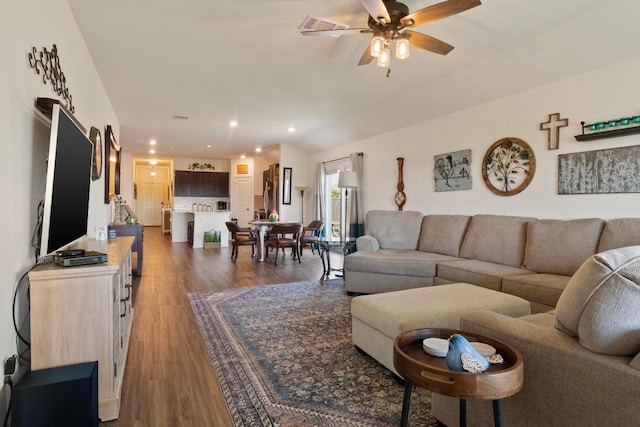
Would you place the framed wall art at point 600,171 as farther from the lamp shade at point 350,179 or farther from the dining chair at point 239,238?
the dining chair at point 239,238

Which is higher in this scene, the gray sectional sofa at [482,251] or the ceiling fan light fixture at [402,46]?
the ceiling fan light fixture at [402,46]

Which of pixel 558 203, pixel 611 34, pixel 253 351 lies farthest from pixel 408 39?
pixel 253 351

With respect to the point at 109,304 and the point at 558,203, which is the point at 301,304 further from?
the point at 558,203

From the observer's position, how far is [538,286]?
2.87 metres

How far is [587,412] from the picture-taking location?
1170 mm

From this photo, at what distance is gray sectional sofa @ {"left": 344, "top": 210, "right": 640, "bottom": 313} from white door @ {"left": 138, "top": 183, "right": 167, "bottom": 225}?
12307 millimetres

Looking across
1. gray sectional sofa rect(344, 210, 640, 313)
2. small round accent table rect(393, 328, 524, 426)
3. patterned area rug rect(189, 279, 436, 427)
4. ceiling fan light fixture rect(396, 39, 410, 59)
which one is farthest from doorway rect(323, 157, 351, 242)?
small round accent table rect(393, 328, 524, 426)

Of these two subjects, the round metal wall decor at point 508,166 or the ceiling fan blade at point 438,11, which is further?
the round metal wall decor at point 508,166

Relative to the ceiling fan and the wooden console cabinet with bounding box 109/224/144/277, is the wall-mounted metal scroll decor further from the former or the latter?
the wooden console cabinet with bounding box 109/224/144/277

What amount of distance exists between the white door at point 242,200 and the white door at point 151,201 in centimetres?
492

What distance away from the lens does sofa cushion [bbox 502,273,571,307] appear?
9.07 ft

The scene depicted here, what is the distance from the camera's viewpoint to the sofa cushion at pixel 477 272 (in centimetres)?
325

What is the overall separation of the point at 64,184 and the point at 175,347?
149 cm

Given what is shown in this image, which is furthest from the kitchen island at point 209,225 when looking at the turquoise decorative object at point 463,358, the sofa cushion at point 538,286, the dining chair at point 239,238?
the turquoise decorative object at point 463,358
